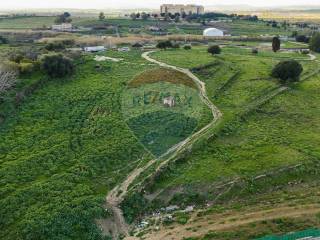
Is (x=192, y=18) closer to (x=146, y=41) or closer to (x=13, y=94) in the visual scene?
(x=146, y=41)

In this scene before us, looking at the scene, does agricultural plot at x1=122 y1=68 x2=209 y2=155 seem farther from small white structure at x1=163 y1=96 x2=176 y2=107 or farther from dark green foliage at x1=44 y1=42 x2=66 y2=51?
dark green foliage at x1=44 y1=42 x2=66 y2=51

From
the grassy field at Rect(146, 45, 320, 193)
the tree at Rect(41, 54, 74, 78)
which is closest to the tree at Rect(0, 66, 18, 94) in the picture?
the tree at Rect(41, 54, 74, 78)

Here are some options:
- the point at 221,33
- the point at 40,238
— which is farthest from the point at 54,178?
the point at 221,33

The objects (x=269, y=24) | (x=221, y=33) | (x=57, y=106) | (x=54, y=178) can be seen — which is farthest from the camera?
(x=269, y=24)

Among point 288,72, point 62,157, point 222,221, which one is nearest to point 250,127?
point 222,221

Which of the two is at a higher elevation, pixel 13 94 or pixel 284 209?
pixel 13 94

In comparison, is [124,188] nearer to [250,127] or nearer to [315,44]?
[250,127]

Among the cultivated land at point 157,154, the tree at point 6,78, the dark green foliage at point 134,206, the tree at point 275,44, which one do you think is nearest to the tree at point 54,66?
the cultivated land at point 157,154
